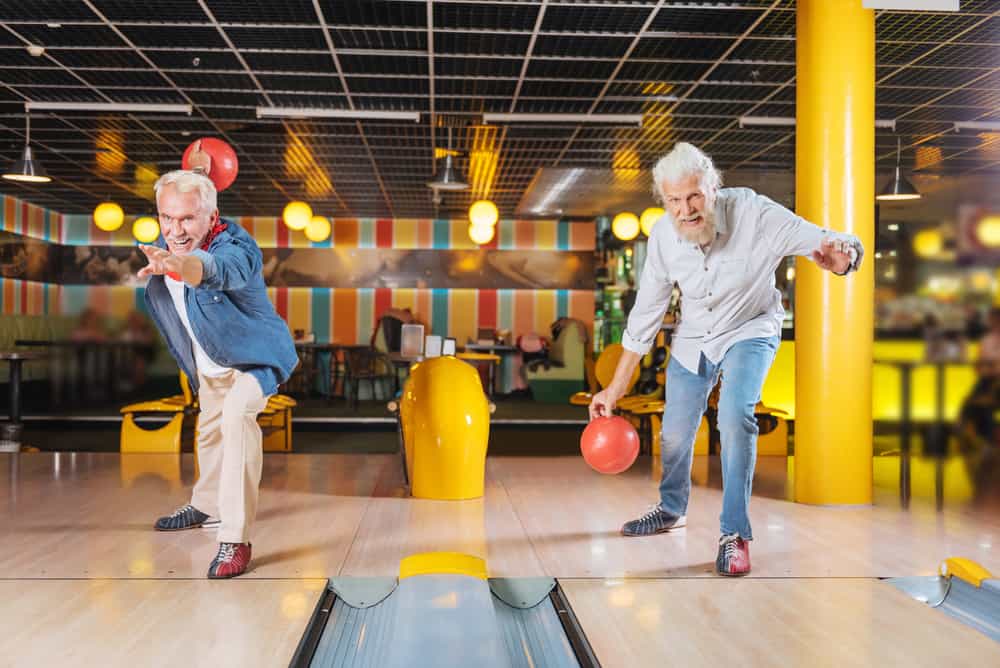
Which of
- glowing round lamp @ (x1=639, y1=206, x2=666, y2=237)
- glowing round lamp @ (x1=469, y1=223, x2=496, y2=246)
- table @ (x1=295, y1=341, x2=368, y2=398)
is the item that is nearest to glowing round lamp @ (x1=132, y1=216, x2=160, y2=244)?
table @ (x1=295, y1=341, x2=368, y2=398)

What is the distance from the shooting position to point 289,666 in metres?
2.08

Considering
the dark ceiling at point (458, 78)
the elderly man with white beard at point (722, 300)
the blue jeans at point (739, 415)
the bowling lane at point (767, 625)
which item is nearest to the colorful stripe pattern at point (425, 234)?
the dark ceiling at point (458, 78)

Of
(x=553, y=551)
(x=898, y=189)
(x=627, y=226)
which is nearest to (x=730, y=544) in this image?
(x=553, y=551)

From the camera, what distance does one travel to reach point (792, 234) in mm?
2881

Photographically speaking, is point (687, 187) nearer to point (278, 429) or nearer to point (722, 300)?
point (722, 300)

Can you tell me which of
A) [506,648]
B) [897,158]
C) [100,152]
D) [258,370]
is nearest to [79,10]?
[258,370]

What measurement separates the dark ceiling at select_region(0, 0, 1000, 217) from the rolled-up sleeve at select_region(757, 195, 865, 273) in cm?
105

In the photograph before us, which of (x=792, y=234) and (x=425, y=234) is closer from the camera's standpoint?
(x=792, y=234)

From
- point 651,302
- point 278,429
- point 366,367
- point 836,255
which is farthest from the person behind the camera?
point 366,367

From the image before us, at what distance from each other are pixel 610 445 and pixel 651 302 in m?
0.58

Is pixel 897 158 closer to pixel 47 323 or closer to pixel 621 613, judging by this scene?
pixel 621 613

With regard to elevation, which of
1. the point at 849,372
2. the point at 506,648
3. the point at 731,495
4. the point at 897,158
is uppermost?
the point at 897,158

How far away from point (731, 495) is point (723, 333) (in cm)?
59

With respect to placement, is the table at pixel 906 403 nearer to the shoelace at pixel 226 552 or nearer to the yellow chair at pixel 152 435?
the shoelace at pixel 226 552
